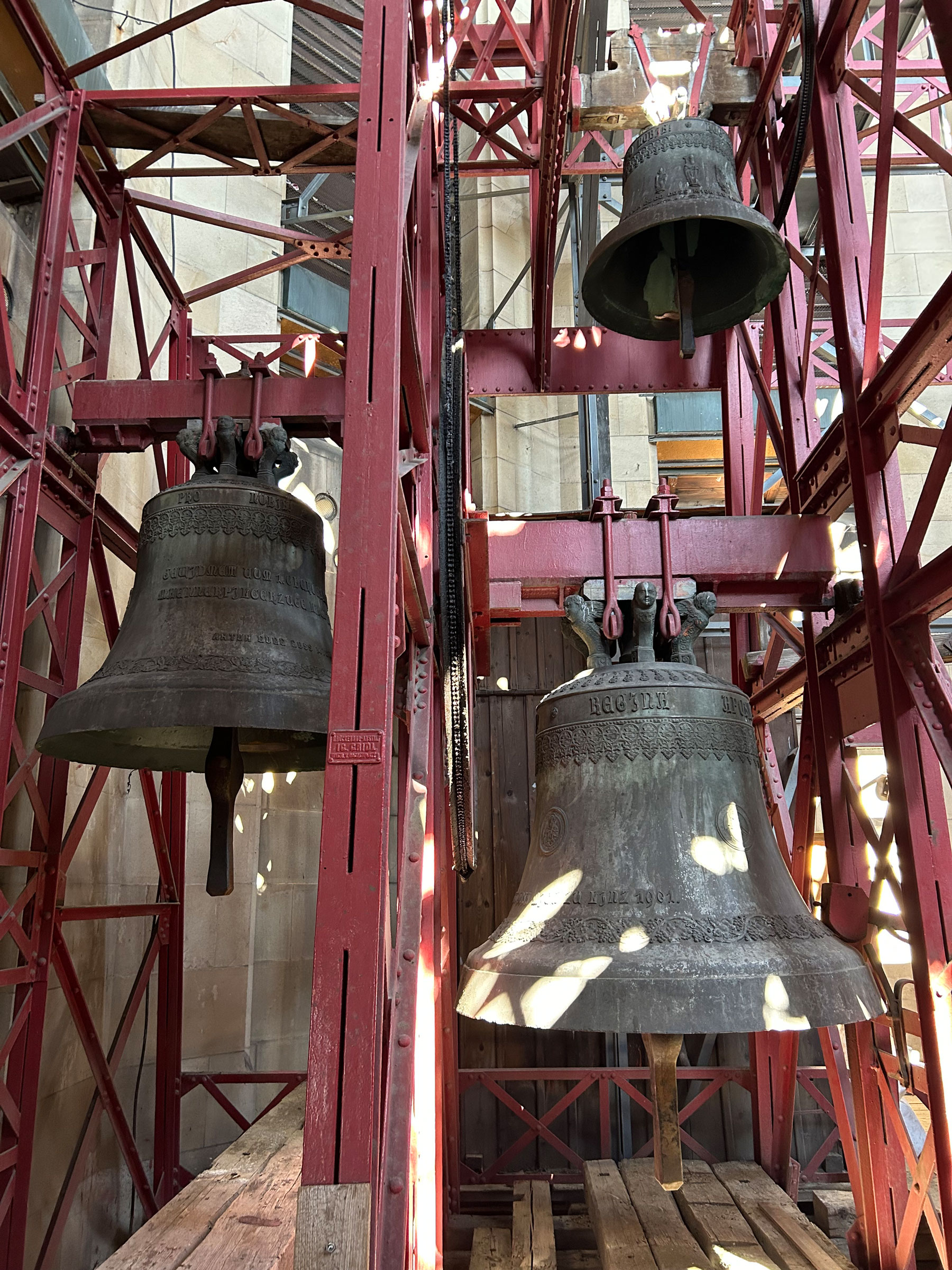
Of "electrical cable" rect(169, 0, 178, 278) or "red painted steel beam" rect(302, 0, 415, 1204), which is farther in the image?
"electrical cable" rect(169, 0, 178, 278)

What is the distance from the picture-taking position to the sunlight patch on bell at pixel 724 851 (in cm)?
275

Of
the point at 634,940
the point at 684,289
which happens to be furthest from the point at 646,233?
the point at 634,940

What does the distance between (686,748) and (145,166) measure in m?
4.40

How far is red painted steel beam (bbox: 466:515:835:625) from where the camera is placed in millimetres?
4199

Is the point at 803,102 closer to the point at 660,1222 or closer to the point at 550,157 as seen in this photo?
the point at 550,157

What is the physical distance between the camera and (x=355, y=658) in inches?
90.4

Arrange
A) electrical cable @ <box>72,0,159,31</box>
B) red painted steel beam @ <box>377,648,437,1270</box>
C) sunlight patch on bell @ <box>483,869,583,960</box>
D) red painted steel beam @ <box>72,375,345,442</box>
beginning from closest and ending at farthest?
1. red painted steel beam @ <box>377,648,437,1270</box>
2. sunlight patch on bell @ <box>483,869,583,960</box>
3. red painted steel beam @ <box>72,375,345,442</box>
4. electrical cable @ <box>72,0,159,31</box>

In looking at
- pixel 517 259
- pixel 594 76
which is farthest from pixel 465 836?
pixel 517 259

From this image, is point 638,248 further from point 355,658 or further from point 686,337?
point 355,658

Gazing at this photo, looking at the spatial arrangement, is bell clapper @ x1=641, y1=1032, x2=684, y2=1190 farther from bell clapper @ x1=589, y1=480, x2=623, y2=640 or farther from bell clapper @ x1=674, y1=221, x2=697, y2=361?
bell clapper @ x1=674, y1=221, x2=697, y2=361

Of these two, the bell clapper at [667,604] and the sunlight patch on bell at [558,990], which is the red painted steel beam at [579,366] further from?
the sunlight patch on bell at [558,990]

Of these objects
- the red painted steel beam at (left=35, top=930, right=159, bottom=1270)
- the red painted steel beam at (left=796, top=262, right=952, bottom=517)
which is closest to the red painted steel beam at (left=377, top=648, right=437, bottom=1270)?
the red painted steel beam at (left=796, top=262, right=952, bottom=517)

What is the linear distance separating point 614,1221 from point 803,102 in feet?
19.4

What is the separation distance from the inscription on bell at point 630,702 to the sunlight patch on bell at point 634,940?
66cm
